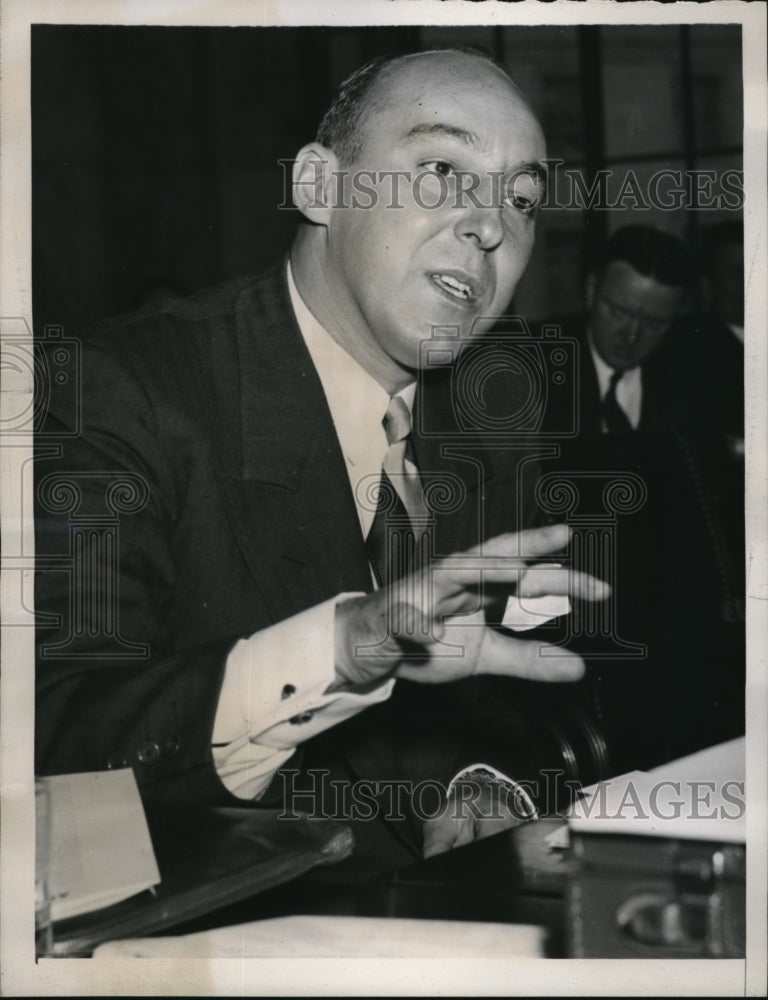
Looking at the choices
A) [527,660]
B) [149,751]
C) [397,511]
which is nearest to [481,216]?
[397,511]

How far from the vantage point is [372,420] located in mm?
1725

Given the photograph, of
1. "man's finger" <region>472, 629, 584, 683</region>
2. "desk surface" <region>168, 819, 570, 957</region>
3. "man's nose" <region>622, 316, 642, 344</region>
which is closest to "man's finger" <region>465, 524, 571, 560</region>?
"man's finger" <region>472, 629, 584, 683</region>

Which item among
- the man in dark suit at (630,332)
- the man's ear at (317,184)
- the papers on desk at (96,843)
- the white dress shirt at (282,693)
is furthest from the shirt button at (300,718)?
the man's ear at (317,184)

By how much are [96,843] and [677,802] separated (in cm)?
89

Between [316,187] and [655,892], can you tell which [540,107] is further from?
[655,892]

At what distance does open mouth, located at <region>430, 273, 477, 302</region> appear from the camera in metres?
1.70

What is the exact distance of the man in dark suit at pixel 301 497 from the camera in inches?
65.7

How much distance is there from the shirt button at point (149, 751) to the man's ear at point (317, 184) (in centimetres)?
81

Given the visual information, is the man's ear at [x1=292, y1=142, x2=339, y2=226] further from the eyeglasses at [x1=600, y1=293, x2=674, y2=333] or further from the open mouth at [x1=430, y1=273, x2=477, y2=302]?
the eyeglasses at [x1=600, y1=293, x2=674, y2=333]

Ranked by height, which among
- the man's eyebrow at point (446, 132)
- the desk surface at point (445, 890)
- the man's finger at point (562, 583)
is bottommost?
the desk surface at point (445, 890)

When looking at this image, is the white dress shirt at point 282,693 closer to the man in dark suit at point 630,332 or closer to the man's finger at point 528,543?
the man's finger at point 528,543

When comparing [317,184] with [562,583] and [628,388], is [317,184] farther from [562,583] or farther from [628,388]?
[562,583]

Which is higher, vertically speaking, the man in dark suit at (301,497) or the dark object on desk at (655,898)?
the man in dark suit at (301,497)

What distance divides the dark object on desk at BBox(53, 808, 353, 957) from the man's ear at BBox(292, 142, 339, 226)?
0.90 metres
